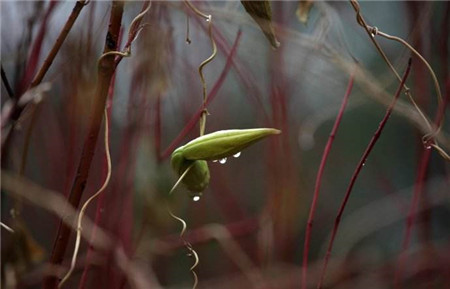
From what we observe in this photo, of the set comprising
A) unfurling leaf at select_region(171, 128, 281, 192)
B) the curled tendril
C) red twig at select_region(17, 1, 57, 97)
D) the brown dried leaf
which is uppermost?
the brown dried leaf

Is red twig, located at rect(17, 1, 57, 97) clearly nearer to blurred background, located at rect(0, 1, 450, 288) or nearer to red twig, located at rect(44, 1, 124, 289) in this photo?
blurred background, located at rect(0, 1, 450, 288)

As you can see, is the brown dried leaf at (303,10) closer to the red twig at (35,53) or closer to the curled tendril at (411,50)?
the curled tendril at (411,50)

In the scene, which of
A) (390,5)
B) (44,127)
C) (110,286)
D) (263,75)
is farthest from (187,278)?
(110,286)

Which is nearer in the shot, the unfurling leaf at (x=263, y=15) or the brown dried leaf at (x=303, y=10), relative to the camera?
the unfurling leaf at (x=263, y=15)

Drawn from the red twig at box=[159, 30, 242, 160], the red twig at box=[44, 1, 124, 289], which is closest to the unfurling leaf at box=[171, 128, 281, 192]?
the red twig at box=[44, 1, 124, 289]

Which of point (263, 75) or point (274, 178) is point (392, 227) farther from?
point (274, 178)

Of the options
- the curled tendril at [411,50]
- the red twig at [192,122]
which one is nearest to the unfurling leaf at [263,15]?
the curled tendril at [411,50]

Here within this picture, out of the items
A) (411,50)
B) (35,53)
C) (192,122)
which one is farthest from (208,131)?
(411,50)
